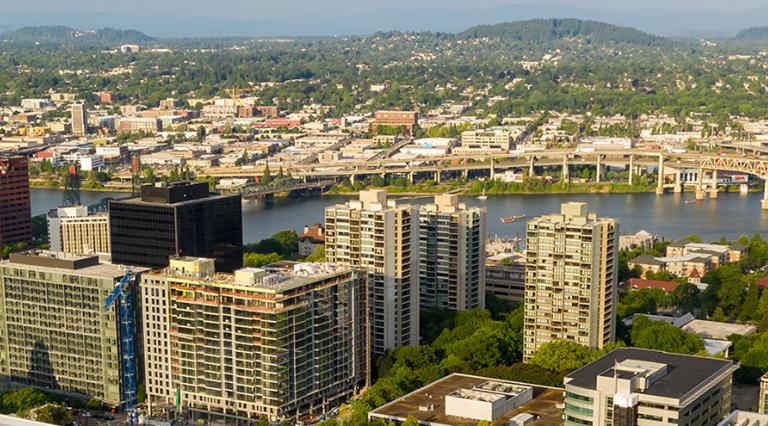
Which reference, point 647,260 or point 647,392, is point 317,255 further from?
point 647,392

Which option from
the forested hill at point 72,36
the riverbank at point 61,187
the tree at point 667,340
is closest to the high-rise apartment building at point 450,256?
the tree at point 667,340

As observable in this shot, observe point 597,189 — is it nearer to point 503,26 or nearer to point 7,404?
point 7,404

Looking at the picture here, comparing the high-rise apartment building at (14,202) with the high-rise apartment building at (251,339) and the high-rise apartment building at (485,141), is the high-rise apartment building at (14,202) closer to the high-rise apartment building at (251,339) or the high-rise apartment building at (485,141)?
the high-rise apartment building at (251,339)

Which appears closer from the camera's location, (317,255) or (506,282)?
(506,282)

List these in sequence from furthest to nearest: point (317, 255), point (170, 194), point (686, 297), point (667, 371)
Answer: point (317, 255), point (686, 297), point (170, 194), point (667, 371)

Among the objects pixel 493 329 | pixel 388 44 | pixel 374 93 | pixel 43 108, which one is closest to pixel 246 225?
pixel 493 329

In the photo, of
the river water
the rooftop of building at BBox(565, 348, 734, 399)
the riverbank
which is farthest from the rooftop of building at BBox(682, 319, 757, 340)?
the riverbank

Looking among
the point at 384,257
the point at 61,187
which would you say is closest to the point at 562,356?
the point at 384,257

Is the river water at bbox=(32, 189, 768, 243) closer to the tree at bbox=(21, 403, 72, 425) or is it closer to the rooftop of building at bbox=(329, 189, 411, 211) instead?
the rooftop of building at bbox=(329, 189, 411, 211)
